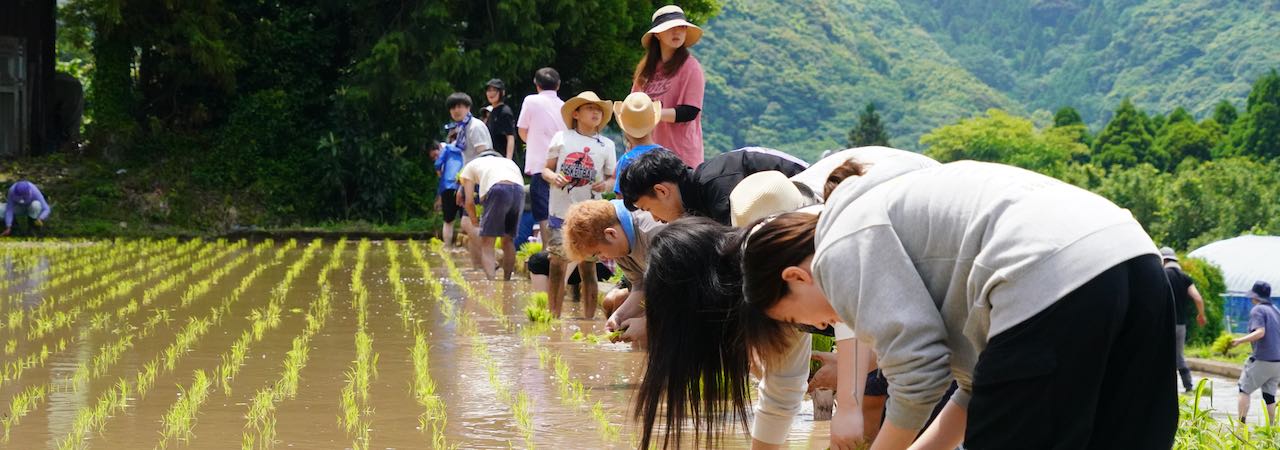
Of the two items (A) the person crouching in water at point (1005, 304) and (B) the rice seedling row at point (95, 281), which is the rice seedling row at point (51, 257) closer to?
(B) the rice seedling row at point (95, 281)

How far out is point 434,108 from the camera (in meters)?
22.5

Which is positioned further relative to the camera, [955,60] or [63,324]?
[955,60]

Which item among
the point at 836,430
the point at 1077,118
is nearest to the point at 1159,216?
the point at 1077,118

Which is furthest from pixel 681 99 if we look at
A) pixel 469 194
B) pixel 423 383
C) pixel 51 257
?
pixel 51 257

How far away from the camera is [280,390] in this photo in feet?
20.7

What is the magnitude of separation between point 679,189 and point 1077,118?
96.1m

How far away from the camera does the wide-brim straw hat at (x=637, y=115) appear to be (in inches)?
282

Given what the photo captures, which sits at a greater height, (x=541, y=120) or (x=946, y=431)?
(x=541, y=120)

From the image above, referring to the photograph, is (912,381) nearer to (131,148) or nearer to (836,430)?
(836,430)

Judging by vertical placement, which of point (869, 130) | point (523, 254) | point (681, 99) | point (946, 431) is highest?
point (869, 130)

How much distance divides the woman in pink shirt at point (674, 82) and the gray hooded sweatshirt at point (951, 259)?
5.15 m

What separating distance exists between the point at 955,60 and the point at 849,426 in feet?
402

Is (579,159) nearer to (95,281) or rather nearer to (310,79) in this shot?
(95,281)

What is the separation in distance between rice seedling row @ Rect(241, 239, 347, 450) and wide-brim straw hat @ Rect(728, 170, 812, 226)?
70.8 inches
